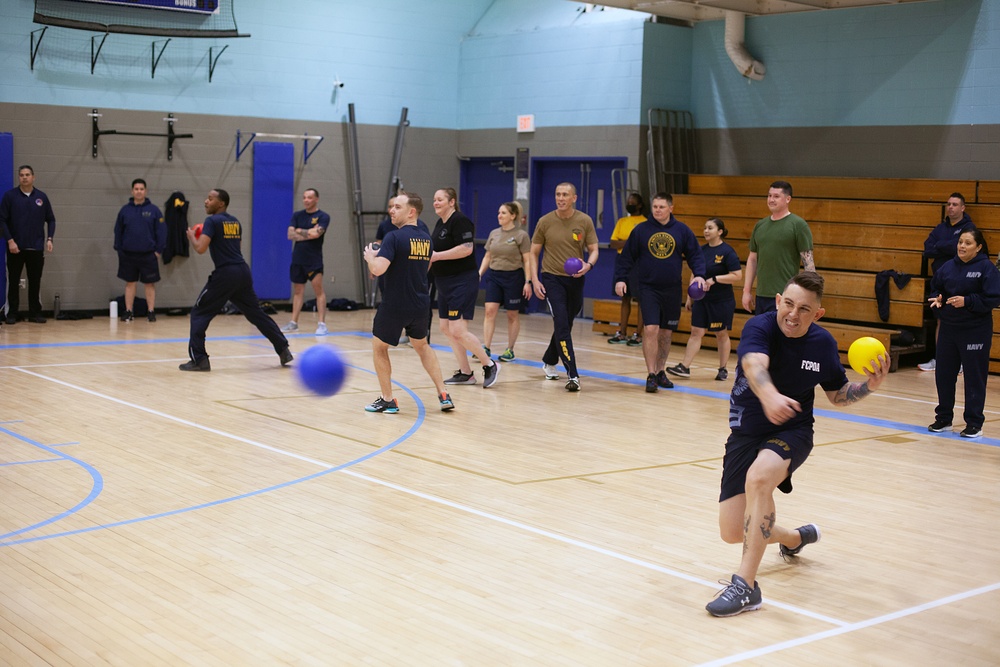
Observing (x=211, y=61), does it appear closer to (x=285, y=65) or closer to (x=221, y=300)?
(x=285, y=65)

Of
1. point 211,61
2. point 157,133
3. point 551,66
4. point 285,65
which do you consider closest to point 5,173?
point 157,133

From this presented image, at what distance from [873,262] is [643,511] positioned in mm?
9120

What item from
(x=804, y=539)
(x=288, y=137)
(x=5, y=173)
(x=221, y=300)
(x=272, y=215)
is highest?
(x=288, y=137)

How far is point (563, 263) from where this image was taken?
456 inches

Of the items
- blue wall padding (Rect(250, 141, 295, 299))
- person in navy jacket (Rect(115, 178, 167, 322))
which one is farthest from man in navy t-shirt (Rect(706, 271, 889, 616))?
blue wall padding (Rect(250, 141, 295, 299))

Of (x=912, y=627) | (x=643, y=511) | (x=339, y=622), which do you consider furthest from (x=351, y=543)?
(x=912, y=627)

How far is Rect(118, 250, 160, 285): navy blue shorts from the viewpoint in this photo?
16734 mm

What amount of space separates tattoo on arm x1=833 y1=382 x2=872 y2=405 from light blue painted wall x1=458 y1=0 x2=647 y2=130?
12987mm

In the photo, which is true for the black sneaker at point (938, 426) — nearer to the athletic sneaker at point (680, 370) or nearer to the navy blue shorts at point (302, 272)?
the athletic sneaker at point (680, 370)

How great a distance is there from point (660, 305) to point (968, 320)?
316 cm

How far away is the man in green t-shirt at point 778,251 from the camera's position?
11.0 m

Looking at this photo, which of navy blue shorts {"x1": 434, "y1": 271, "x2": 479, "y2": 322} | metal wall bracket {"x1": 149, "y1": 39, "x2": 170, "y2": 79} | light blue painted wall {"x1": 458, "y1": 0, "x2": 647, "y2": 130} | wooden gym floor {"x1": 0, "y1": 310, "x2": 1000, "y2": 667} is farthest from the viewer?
light blue painted wall {"x1": 458, "y1": 0, "x2": 647, "y2": 130}

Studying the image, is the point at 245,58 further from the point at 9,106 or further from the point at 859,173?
the point at 859,173

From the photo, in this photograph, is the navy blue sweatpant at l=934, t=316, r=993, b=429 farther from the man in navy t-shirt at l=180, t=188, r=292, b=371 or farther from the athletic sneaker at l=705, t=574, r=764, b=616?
the man in navy t-shirt at l=180, t=188, r=292, b=371
